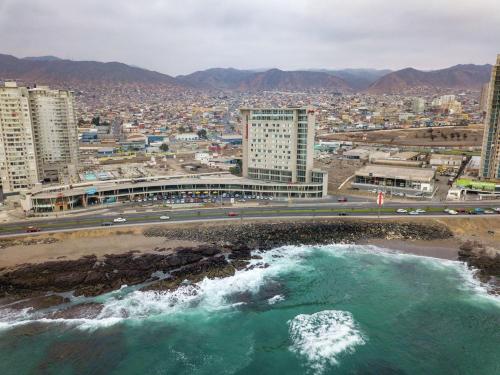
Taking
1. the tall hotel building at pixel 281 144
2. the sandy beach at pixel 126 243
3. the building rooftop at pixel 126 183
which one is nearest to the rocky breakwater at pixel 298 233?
the sandy beach at pixel 126 243

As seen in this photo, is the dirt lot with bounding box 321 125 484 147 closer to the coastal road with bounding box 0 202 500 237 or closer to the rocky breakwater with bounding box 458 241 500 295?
the coastal road with bounding box 0 202 500 237

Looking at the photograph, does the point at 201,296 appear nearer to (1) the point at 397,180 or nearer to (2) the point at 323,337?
(2) the point at 323,337

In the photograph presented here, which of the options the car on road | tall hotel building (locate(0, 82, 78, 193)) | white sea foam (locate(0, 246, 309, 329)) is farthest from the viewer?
tall hotel building (locate(0, 82, 78, 193))

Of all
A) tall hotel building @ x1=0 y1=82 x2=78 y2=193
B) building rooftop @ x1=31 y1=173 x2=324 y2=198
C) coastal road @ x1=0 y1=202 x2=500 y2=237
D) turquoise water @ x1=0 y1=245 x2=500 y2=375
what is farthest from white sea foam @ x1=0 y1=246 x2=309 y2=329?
tall hotel building @ x1=0 y1=82 x2=78 y2=193

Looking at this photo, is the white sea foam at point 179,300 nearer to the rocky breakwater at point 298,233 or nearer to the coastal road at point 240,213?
the rocky breakwater at point 298,233

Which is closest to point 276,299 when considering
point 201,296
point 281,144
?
point 201,296

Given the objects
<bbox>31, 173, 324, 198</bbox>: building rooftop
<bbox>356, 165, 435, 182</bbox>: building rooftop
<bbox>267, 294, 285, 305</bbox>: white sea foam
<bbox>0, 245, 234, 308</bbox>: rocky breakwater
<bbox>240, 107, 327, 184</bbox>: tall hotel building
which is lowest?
<bbox>267, 294, 285, 305</bbox>: white sea foam

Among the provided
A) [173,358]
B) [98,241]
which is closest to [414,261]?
[173,358]
